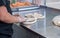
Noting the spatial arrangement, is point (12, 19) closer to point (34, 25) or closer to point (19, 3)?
point (34, 25)

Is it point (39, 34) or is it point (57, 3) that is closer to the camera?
point (39, 34)

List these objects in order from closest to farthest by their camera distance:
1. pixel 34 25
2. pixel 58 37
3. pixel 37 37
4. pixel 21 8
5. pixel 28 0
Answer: pixel 58 37
pixel 37 37
pixel 34 25
pixel 21 8
pixel 28 0

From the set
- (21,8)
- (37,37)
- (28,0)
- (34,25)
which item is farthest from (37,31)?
(28,0)

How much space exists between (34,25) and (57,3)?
2.30ft

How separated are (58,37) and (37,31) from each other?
0.55 feet

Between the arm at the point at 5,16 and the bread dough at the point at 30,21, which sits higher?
the arm at the point at 5,16

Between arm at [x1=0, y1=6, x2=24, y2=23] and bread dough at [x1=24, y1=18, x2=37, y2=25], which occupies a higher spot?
arm at [x1=0, y1=6, x2=24, y2=23]

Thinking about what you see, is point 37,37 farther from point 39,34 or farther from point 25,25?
point 25,25

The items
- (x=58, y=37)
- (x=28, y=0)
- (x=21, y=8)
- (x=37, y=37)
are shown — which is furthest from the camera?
(x=28, y=0)

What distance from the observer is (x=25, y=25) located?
115cm

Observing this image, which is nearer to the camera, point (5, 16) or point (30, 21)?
point (5, 16)

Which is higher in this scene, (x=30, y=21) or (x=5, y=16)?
(x=5, y=16)

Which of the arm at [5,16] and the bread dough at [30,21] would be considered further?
the bread dough at [30,21]

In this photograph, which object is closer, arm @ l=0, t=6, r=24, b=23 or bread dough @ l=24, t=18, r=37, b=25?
arm @ l=0, t=6, r=24, b=23
